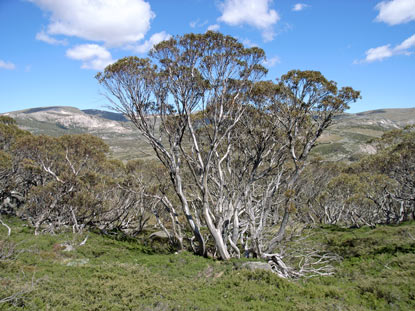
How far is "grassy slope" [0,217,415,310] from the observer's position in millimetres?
8555

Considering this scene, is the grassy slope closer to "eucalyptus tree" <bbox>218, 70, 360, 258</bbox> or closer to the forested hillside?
the forested hillside

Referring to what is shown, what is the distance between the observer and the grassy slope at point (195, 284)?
8555 mm

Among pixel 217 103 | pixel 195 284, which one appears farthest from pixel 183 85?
pixel 195 284

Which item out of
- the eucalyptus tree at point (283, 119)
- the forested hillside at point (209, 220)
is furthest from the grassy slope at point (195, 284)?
the eucalyptus tree at point (283, 119)

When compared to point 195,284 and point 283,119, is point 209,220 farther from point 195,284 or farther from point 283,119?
point 283,119

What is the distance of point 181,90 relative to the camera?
15.5 metres

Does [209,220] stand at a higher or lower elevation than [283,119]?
lower

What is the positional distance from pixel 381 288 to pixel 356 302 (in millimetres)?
1431

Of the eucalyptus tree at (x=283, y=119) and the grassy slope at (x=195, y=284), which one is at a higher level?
the eucalyptus tree at (x=283, y=119)

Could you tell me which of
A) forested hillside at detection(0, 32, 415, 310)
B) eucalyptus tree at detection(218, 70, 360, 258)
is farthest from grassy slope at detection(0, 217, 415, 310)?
eucalyptus tree at detection(218, 70, 360, 258)

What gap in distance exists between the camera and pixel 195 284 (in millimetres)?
10906

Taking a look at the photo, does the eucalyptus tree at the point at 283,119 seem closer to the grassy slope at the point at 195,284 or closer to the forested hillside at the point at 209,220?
the forested hillside at the point at 209,220

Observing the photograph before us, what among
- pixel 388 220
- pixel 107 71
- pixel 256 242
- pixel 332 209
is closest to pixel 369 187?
pixel 388 220

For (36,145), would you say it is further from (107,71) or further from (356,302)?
(356,302)
